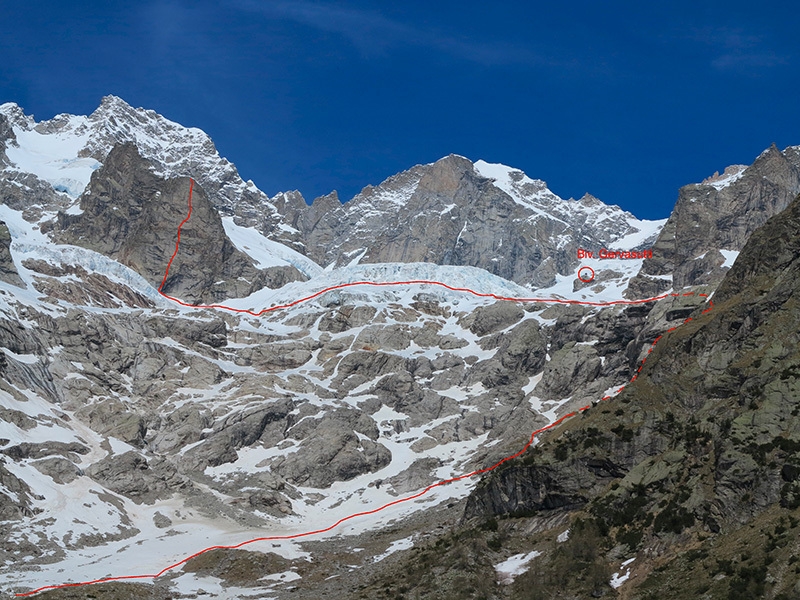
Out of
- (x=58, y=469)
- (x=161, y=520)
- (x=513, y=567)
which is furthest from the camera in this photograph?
(x=58, y=469)

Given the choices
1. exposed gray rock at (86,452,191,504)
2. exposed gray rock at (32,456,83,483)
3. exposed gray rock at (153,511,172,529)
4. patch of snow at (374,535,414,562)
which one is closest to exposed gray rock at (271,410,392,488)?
exposed gray rock at (86,452,191,504)

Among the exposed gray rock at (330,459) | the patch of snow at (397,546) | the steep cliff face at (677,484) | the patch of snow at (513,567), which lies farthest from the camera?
the exposed gray rock at (330,459)

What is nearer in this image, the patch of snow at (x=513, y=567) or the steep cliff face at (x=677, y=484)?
the steep cliff face at (x=677, y=484)

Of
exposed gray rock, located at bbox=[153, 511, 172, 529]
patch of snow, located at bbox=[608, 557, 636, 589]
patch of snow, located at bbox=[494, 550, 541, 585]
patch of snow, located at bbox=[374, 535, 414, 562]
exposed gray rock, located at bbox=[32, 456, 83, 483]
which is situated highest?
exposed gray rock, located at bbox=[32, 456, 83, 483]

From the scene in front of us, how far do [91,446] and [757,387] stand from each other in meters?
141

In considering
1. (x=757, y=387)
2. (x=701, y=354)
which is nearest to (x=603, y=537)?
(x=757, y=387)

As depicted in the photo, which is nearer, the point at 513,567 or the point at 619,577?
the point at 619,577

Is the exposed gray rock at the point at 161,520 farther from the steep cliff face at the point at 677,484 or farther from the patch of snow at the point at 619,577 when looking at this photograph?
the patch of snow at the point at 619,577

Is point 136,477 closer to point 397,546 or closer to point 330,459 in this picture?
point 330,459

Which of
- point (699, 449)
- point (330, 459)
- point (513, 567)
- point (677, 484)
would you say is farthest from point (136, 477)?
point (699, 449)

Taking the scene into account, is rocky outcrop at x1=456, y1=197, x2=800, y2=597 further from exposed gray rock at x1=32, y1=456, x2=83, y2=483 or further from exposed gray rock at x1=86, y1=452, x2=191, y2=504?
exposed gray rock at x1=32, y1=456, x2=83, y2=483

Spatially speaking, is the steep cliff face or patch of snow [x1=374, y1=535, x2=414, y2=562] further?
patch of snow [x1=374, y1=535, x2=414, y2=562]

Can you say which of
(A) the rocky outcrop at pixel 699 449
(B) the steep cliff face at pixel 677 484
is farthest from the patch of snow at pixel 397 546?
(A) the rocky outcrop at pixel 699 449

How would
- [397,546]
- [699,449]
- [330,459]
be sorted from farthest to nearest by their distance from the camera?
[330,459] < [397,546] < [699,449]
